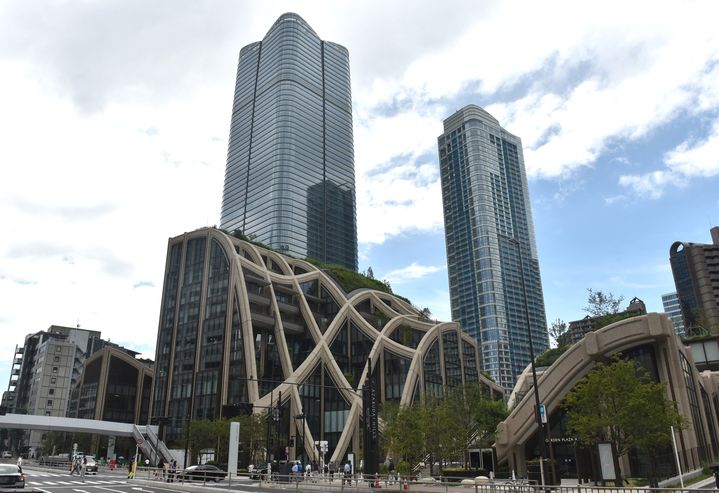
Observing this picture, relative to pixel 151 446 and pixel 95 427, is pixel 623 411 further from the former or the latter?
pixel 95 427

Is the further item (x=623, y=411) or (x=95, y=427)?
(x=95, y=427)

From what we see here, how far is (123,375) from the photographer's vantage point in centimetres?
9950

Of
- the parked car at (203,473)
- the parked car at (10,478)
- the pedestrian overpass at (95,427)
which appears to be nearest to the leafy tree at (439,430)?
the parked car at (203,473)

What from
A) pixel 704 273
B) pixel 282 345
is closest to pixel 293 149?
pixel 282 345

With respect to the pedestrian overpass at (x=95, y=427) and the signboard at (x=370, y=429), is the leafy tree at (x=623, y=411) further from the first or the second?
the pedestrian overpass at (x=95, y=427)

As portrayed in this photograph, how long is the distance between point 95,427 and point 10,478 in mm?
56338

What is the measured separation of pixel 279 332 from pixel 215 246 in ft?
60.9

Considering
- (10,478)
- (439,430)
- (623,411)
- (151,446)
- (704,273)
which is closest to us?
(10,478)

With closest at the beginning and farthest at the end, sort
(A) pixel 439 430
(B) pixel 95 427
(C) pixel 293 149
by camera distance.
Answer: (A) pixel 439 430 → (B) pixel 95 427 → (C) pixel 293 149

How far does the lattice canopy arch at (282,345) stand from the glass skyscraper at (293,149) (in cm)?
4682

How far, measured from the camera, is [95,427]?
237 feet

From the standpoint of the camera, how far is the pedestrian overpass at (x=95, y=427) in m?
67.6

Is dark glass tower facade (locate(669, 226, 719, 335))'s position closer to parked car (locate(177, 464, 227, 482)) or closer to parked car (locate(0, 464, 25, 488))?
parked car (locate(177, 464, 227, 482))

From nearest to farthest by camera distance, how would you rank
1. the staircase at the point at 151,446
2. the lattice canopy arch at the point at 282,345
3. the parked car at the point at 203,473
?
the parked car at the point at 203,473
the staircase at the point at 151,446
the lattice canopy arch at the point at 282,345
